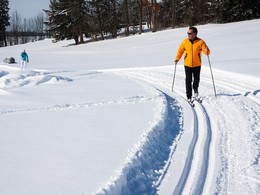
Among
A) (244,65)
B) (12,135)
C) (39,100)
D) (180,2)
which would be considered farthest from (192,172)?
(180,2)

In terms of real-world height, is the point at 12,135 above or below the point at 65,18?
below

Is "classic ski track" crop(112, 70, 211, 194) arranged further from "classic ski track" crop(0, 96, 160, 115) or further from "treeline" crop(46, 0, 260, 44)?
"treeline" crop(46, 0, 260, 44)

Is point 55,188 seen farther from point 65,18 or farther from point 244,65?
point 65,18

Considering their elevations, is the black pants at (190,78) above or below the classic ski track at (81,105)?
above

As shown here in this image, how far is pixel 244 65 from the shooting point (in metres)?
12.8

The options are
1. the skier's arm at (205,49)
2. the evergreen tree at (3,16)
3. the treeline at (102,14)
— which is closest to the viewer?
the skier's arm at (205,49)

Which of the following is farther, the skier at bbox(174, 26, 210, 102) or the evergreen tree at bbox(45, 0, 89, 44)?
the evergreen tree at bbox(45, 0, 89, 44)

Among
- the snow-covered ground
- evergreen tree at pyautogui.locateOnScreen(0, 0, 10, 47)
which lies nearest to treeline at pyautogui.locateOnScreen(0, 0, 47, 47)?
evergreen tree at pyautogui.locateOnScreen(0, 0, 10, 47)

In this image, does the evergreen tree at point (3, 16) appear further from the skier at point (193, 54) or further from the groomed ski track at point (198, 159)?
the groomed ski track at point (198, 159)

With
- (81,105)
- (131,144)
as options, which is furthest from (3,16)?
(131,144)

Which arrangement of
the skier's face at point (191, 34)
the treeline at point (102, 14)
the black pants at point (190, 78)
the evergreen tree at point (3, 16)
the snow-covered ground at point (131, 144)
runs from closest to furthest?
the snow-covered ground at point (131, 144), the skier's face at point (191, 34), the black pants at point (190, 78), the treeline at point (102, 14), the evergreen tree at point (3, 16)

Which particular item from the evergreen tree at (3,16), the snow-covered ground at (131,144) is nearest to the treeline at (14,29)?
the evergreen tree at (3,16)

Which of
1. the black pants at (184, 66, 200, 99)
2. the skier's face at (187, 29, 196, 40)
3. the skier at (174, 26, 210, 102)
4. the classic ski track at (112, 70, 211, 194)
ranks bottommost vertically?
the classic ski track at (112, 70, 211, 194)

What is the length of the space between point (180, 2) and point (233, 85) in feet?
167
